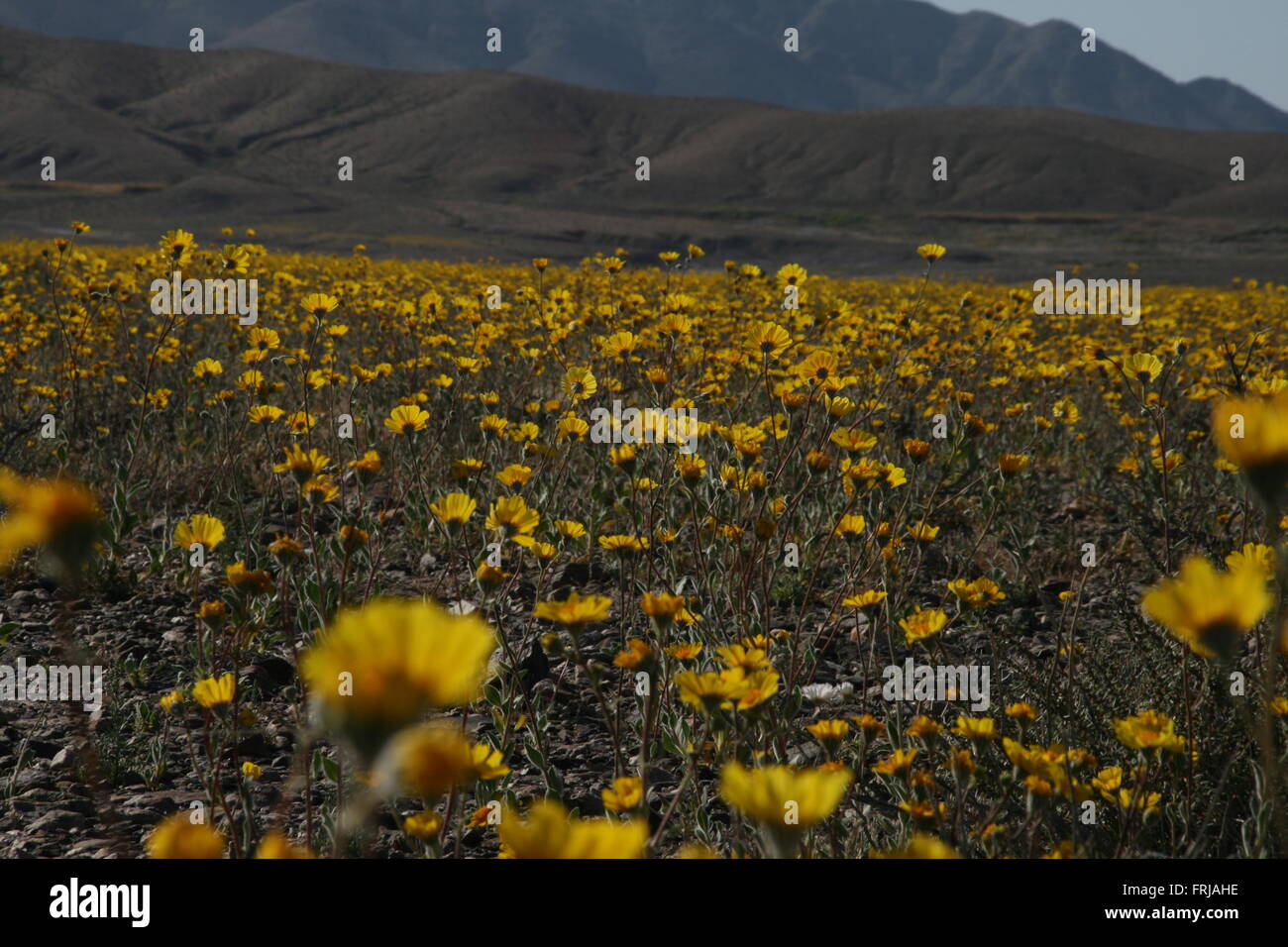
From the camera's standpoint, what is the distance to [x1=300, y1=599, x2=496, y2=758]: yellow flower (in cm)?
67

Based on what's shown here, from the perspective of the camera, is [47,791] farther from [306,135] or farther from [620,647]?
[306,135]

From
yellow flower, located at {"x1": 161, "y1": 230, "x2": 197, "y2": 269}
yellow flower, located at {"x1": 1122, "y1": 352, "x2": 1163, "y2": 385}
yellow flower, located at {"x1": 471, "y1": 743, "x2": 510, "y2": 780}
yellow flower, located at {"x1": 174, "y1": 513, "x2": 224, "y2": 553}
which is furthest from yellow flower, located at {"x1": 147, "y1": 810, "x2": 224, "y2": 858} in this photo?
yellow flower, located at {"x1": 161, "y1": 230, "x2": 197, "y2": 269}

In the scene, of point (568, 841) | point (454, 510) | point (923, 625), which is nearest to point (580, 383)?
point (454, 510)

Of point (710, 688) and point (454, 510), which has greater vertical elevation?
point (454, 510)

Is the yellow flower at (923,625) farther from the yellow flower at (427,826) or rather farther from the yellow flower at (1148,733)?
the yellow flower at (427,826)

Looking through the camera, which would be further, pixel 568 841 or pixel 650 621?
pixel 650 621

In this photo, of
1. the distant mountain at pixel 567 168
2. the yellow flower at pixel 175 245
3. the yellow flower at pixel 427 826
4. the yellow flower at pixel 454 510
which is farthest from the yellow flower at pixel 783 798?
the distant mountain at pixel 567 168

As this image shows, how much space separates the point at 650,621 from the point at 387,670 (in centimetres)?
196

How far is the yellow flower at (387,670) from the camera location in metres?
0.67

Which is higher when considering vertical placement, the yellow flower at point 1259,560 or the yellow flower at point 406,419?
the yellow flower at point 406,419

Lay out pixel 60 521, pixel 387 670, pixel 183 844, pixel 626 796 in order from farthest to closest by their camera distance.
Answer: pixel 626 796
pixel 60 521
pixel 183 844
pixel 387 670

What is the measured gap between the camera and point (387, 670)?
70cm

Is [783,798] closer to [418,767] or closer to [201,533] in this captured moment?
[418,767]
